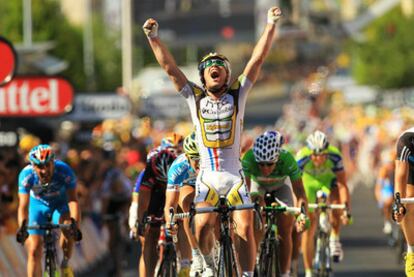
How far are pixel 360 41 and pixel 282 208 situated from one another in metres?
76.3

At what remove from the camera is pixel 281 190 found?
645 inches

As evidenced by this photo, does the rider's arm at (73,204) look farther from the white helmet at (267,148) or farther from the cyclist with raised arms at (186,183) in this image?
the white helmet at (267,148)

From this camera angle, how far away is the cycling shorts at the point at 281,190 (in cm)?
1611

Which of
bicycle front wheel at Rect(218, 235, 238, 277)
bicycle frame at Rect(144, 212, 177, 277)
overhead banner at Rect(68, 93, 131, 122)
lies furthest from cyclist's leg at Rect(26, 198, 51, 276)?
overhead banner at Rect(68, 93, 131, 122)

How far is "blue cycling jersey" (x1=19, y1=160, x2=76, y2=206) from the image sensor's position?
51.8 feet

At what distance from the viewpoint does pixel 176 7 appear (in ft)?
245

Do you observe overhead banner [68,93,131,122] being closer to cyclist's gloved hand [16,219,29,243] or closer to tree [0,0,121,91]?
cyclist's gloved hand [16,219,29,243]

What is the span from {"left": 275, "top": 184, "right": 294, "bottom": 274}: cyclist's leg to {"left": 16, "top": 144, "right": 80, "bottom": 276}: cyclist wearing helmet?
2062 mm

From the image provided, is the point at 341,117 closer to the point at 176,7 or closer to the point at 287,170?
the point at 176,7

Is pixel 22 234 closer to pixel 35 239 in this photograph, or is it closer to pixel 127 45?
pixel 35 239

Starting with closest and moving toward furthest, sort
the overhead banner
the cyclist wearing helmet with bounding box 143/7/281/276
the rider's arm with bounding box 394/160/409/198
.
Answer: the cyclist wearing helmet with bounding box 143/7/281/276, the rider's arm with bounding box 394/160/409/198, the overhead banner

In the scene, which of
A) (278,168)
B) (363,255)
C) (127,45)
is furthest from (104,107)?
(278,168)

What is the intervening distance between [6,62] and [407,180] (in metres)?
5.89

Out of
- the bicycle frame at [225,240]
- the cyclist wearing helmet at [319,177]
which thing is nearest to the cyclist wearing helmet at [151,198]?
the cyclist wearing helmet at [319,177]
